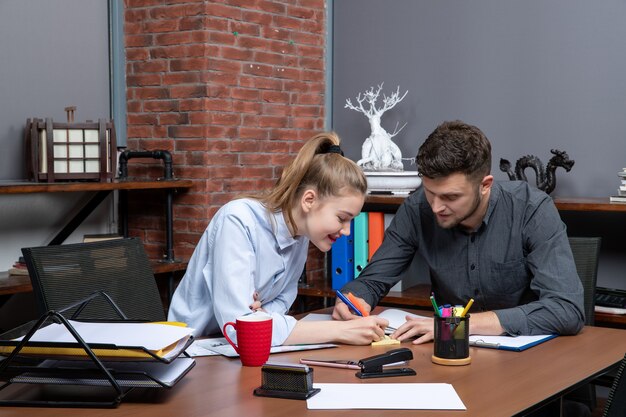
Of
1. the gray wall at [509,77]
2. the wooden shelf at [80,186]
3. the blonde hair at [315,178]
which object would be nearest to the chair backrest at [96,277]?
the blonde hair at [315,178]

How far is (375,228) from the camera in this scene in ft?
11.7

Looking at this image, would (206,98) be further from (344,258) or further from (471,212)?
(471,212)

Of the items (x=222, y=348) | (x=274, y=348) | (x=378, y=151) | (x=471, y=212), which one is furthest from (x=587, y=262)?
(x=378, y=151)

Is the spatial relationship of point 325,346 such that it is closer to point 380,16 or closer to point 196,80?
point 196,80

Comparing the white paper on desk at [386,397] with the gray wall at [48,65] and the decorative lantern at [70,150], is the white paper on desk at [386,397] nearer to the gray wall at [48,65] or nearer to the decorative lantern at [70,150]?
the decorative lantern at [70,150]

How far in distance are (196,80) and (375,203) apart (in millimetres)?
978

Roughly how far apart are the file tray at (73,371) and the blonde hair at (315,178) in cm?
68

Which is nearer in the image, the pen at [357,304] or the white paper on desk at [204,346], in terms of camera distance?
the white paper on desk at [204,346]

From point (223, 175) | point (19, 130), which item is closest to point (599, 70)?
point (223, 175)

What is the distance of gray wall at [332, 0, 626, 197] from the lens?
11.0ft

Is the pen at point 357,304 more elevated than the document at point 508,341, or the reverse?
the pen at point 357,304

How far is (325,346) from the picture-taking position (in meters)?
1.96

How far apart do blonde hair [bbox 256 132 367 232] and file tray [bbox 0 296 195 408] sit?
684 mm

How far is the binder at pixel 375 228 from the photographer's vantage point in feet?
11.7
